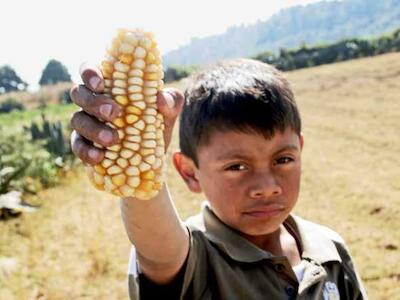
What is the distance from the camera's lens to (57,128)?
13.1 m

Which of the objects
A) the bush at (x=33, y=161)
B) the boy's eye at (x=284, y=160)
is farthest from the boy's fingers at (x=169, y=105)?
the bush at (x=33, y=161)

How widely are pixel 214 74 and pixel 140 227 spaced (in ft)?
2.23

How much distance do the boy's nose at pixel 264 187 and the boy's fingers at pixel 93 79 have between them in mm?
668

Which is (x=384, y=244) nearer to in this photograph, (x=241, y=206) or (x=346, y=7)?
(x=241, y=206)

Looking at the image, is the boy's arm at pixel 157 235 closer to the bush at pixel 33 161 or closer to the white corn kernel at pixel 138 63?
the white corn kernel at pixel 138 63

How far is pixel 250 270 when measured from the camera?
1775mm

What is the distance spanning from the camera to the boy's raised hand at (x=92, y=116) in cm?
115

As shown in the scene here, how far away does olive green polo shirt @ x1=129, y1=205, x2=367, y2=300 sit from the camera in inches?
63.7

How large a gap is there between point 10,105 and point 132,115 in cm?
4075

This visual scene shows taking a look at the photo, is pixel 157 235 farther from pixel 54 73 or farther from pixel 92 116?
pixel 54 73

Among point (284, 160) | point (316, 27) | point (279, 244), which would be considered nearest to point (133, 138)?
point (284, 160)

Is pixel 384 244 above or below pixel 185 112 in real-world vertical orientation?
below

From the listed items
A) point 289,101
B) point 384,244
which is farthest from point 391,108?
point 289,101

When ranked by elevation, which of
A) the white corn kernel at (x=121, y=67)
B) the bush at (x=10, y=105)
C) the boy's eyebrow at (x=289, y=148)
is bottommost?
the bush at (x=10, y=105)
